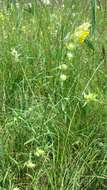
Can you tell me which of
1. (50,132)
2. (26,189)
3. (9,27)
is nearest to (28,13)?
(9,27)

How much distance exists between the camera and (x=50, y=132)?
2232 mm

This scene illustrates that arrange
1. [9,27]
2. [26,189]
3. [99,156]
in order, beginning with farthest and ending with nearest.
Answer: [9,27] → [99,156] → [26,189]

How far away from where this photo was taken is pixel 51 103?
96.0 inches

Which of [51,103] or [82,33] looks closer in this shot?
[82,33]

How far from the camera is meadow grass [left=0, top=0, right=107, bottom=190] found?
2.15 m

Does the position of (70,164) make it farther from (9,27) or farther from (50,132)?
(9,27)

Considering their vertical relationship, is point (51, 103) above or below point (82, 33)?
below

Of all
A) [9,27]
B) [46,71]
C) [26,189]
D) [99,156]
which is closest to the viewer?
[26,189]

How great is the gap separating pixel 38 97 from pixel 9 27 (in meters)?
0.59

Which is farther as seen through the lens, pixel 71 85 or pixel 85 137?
pixel 71 85

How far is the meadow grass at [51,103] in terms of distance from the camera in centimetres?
215

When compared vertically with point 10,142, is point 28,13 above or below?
above

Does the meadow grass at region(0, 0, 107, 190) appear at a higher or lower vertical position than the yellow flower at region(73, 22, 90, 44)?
lower

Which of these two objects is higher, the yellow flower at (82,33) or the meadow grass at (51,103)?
the yellow flower at (82,33)
